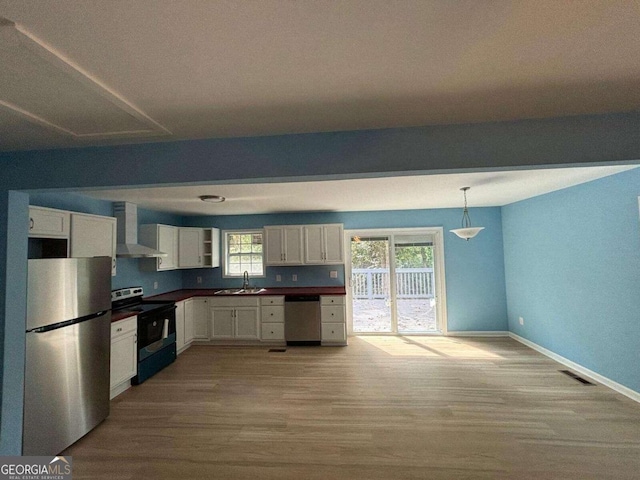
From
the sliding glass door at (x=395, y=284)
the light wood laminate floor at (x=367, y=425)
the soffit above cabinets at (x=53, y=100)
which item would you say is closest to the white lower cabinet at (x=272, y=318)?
the light wood laminate floor at (x=367, y=425)

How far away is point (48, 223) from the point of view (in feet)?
9.12

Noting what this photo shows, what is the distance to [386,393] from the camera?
Result: 3.21 m

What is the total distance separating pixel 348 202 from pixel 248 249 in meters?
2.38

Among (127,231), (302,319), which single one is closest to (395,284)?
(302,319)

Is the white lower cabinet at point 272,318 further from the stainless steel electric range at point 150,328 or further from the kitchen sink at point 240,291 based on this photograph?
the stainless steel electric range at point 150,328

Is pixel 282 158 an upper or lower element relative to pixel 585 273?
upper

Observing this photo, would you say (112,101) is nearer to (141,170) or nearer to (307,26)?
(141,170)

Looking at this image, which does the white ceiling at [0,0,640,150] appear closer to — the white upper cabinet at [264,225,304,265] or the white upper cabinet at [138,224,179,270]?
the white upper cabinet at [138,224,179,270]

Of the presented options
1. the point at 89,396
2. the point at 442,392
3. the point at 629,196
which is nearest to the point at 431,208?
the point at 629,196

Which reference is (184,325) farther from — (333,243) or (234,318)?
(333,243)

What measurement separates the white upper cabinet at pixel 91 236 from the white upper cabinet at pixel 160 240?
90 cm

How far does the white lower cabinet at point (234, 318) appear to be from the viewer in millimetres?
4977

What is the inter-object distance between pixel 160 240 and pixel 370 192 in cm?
342

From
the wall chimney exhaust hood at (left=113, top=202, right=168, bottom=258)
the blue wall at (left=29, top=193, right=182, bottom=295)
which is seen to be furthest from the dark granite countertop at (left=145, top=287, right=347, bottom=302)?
the wall chimney exhaust hood at (left=113, top=202, right=168, bottom=258)
